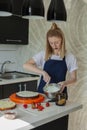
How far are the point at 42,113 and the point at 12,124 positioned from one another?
270mm

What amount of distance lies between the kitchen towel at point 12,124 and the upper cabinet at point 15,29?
1.73 m

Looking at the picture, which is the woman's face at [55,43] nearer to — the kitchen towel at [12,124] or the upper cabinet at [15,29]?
the kitchen towel at [12,124]

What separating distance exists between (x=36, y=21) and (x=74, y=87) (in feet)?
3.55

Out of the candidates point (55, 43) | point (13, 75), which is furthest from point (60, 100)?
point (13, 75)

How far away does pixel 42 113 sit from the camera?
1.43 meters

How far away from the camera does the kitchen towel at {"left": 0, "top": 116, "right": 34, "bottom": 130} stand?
117cm

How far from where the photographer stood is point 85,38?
251 centimetres

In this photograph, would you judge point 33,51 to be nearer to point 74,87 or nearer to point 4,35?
point 4,35

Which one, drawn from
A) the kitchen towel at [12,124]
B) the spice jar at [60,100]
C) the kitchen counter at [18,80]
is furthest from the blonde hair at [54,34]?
the kitchen towel at [12,124]

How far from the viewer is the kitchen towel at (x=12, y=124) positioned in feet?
3.84

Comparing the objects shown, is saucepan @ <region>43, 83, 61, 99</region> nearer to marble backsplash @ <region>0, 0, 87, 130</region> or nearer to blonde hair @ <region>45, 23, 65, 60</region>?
blonde hair @ <region>45, 23, 65, 60</region>

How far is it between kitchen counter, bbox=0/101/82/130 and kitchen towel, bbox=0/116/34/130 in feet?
0.08

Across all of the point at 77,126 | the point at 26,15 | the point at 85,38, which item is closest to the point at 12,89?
the point at 77,126

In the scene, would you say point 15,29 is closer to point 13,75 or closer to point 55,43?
point 13,75
